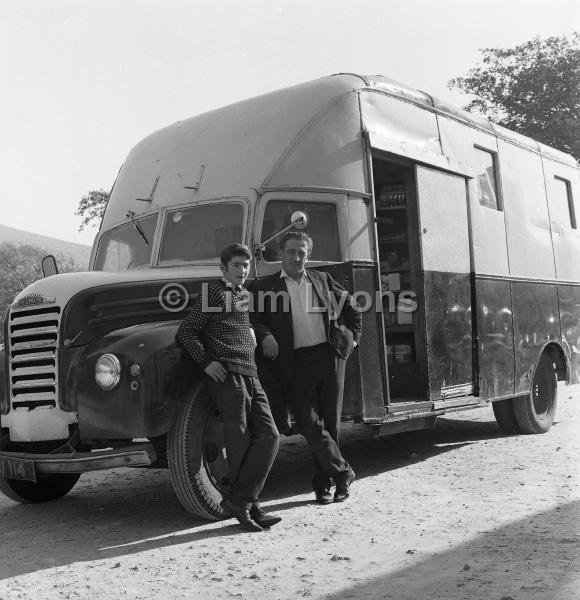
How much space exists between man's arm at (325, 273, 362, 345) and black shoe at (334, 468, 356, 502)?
95 cm

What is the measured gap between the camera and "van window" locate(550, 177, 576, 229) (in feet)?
31.9

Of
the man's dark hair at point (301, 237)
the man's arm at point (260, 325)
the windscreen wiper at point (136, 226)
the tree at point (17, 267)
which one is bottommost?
the man's arm at point (260, 325)

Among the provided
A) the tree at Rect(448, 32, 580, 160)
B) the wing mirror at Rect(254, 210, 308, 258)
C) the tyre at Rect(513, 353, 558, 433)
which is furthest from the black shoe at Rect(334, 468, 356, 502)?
the tree at Rect(448, 32, 580, 160)

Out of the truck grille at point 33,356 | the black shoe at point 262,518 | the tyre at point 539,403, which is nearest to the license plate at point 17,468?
the truck grille at point 33,356

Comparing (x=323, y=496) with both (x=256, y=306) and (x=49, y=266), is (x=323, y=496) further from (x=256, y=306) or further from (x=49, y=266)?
(x=49, y=266)

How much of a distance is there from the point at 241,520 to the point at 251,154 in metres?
2.85

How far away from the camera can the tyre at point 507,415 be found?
8.87 metres

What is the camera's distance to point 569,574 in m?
4.01

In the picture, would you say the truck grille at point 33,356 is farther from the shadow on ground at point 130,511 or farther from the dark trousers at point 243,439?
the dark trousers at point 243,439

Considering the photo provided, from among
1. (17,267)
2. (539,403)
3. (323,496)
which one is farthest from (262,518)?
(17,267)

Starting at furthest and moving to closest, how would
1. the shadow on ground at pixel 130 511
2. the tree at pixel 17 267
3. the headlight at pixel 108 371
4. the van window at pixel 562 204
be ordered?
1. the tree at pixel 17 267
2. the van window at pixel 562 204
3. the headlight at pixel 108 371
4. the shadow on ground at pixel 130 511

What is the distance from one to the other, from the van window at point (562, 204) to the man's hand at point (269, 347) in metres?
5.38

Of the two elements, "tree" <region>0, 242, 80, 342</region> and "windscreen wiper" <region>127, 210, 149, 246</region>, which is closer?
"windscreen wiper" <region>127, 210, 149, 246</region>

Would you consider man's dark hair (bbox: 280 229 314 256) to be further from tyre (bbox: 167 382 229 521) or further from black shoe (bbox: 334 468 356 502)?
black shoe (bbox: 334 468 356 502)
